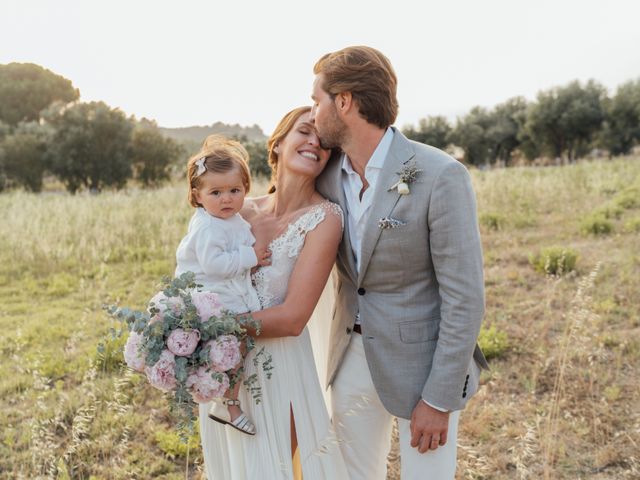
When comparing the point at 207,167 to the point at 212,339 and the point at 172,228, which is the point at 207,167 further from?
the point at 172,228

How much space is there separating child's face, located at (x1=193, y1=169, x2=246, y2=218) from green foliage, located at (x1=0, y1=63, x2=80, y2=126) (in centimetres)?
4965

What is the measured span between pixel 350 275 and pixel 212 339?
0.83 meters

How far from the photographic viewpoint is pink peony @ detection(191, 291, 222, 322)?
2217 millimetres

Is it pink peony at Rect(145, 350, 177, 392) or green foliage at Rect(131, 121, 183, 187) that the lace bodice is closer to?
pink peony at Rect(145, 350, 177, 392)

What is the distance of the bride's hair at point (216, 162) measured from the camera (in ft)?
9.05

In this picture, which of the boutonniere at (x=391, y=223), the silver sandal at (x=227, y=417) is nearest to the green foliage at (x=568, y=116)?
the boutonniere at (x=391, y=223)

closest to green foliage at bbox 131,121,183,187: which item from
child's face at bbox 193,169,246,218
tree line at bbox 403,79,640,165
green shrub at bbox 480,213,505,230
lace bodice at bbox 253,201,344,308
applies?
tree line at bbox 403,79,640,165

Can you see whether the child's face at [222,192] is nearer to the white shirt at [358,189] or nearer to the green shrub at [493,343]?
the white shirt at [358,189]

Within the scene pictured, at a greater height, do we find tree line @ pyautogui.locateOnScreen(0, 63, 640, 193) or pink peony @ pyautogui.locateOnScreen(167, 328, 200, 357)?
tree line @ pyautogui.locateOnScreen(0, 63, 640, 193)

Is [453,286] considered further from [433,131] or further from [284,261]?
[433,131]

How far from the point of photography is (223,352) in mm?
2170

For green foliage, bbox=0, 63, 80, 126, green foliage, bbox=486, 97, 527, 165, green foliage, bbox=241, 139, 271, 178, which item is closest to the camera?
green foliage, bbox=241, 139, 271, 178

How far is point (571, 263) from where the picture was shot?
7.46 meters

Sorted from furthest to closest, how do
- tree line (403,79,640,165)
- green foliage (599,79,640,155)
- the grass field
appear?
tree line (403,79,640,165)
green foliage (599,79,640,155)
the grass field
